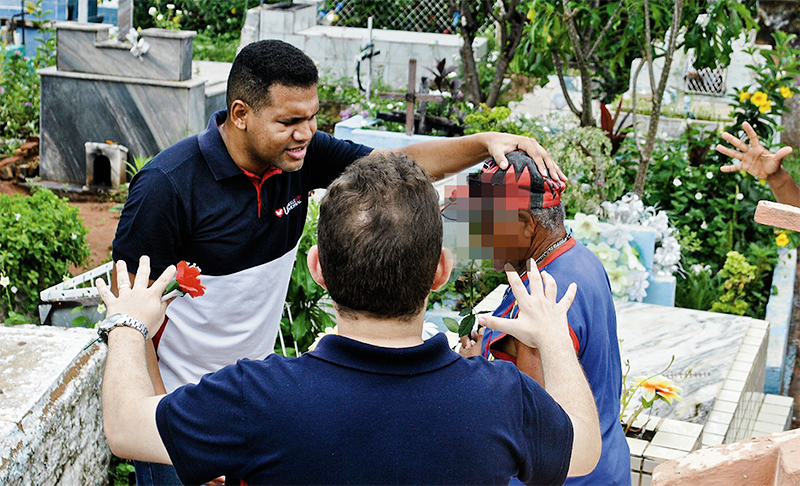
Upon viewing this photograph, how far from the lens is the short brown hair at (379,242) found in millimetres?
1442

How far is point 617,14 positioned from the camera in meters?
6.59

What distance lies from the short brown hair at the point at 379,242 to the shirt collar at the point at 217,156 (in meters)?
1.19

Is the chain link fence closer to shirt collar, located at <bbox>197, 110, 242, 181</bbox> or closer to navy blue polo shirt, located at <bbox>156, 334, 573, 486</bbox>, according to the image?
shirt collar, located at <bbox>197, 110, 242, 181</bbox>

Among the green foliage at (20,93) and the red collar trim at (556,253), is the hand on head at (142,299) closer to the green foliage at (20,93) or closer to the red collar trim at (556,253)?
the red collar trim at (556,253)

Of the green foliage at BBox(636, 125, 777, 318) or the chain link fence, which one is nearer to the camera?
the green foliage at BBox(636, 125, 777, 318)

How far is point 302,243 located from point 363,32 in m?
9.07

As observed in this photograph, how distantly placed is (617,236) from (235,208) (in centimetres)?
313

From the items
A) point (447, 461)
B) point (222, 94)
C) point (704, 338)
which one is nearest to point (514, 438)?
point (447, 461)

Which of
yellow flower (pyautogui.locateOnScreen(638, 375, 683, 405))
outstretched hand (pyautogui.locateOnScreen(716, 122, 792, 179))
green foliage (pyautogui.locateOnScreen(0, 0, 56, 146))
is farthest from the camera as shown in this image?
green foliage (pyautogui.locateOnScreen(0, 0, 56, 146))

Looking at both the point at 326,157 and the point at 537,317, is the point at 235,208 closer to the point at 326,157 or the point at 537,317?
the point at 326,157

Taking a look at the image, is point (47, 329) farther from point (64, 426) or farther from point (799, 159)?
point (799, 159)

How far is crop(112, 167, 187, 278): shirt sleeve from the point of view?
96.4 inches

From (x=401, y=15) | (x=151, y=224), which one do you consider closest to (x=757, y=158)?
(x=151, y=224)

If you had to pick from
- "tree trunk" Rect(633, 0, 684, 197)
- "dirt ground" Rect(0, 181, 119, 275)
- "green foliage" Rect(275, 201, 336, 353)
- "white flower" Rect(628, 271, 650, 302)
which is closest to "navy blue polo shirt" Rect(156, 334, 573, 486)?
"green foliage" Rect(275, 201, 336, 353)
